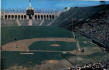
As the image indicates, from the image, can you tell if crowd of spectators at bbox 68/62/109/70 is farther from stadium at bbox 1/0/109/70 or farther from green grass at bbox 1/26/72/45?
green grass at bbox 1/26/72/45

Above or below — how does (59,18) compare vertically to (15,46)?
above

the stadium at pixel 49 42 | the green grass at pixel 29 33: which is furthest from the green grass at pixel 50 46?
the green grass at pixel 29 33

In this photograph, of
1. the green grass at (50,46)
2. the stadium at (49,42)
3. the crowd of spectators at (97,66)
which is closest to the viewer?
the stadium at (49,42)

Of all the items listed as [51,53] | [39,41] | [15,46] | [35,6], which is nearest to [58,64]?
[51,53]

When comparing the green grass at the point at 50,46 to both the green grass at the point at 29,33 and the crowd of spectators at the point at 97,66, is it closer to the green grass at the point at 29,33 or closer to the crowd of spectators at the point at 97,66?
the green grass at the point at 29,33

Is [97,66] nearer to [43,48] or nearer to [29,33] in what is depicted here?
[43,48]

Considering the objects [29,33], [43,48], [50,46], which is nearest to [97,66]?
[50,46]

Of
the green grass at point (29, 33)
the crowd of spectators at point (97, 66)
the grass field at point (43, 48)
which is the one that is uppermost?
the green grass at point (29, 33)

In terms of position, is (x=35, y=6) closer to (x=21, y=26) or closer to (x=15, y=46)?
(x=21, y=26)
